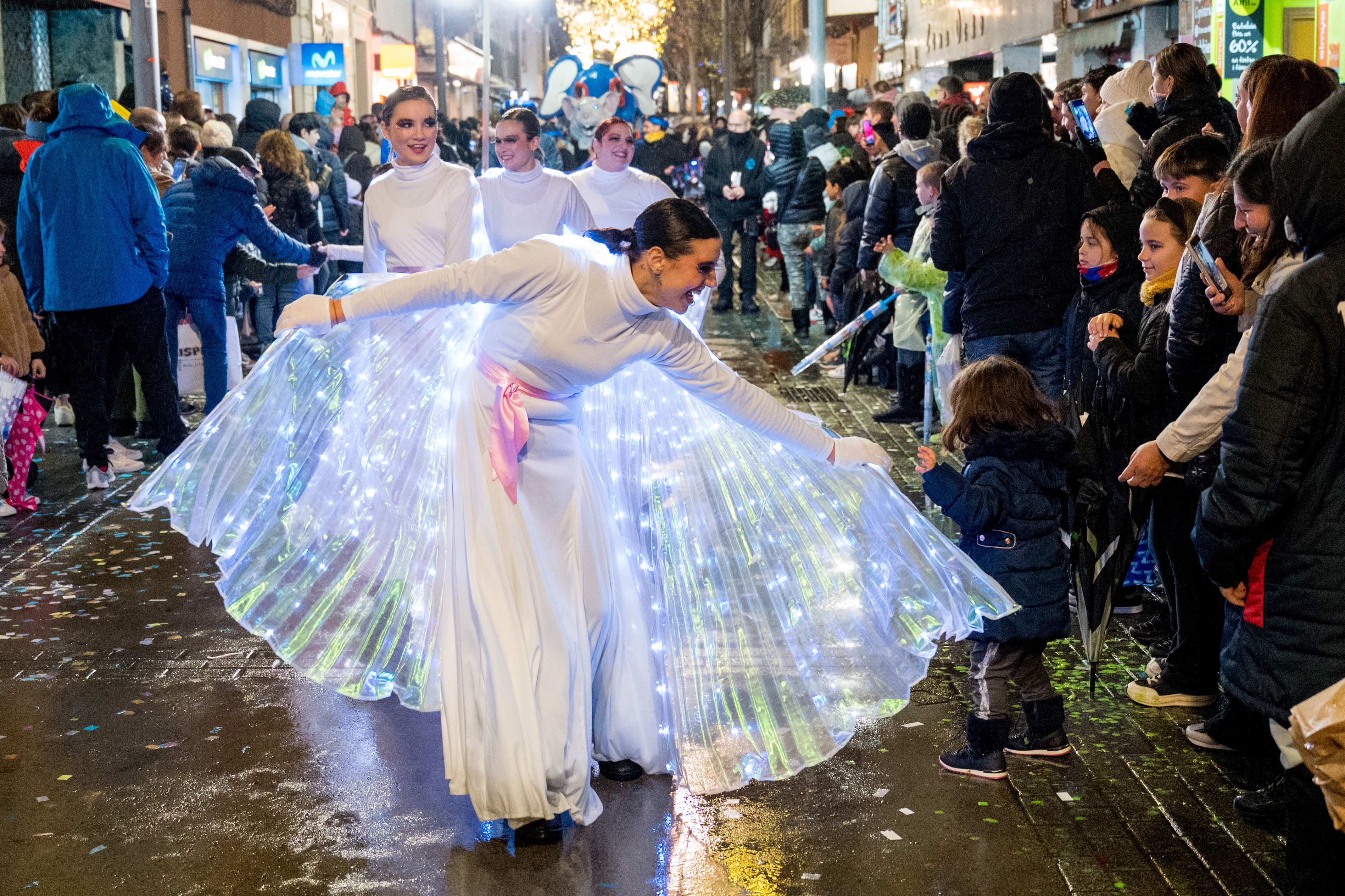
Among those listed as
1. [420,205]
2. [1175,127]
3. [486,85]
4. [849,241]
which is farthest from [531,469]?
[849,241]

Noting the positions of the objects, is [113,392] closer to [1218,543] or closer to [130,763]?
[130,763]

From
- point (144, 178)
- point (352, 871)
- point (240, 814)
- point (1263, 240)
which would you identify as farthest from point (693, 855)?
point (144, 178)

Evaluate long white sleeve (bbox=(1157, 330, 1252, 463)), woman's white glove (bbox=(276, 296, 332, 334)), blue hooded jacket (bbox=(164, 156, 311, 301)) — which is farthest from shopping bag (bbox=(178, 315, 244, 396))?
long white sleeve (bbox=(1157, 330, 1252, 463))

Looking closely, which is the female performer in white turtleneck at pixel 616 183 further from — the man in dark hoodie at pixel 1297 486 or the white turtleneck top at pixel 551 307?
the man in dark hoodie at pixel 1297 486

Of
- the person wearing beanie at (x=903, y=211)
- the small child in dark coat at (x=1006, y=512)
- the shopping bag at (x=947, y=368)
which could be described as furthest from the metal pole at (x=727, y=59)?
the small child in dark coat at (x=1006, y=512)

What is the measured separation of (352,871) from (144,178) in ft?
19.3

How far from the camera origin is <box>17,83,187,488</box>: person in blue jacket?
8.09 meters

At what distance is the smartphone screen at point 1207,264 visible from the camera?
4.12 metres

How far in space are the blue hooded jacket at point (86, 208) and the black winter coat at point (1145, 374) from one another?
5972 millimetres

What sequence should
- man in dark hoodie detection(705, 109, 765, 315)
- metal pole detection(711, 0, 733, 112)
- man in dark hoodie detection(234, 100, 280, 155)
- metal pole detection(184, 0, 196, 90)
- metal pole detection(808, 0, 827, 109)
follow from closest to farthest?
man in dark hoodie detection(234, 100, 280, 155) → man in dark hoodie detection(705, 109, 765, 315) → metal pole detection(808, 0, 827, 109) → metal pole detection(184, 0, 196, 90) → metal pole detection(711, 0, 733, 112)

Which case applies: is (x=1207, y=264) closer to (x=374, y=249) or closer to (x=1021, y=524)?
(x=1021, y=524)

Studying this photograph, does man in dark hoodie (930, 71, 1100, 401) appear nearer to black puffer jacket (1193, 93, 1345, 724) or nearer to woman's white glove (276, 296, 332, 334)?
black puffer jacket (1193, 93, 1345, 724)

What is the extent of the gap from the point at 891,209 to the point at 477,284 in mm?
5411

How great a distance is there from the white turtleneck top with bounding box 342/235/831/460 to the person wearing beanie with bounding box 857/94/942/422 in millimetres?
4838
